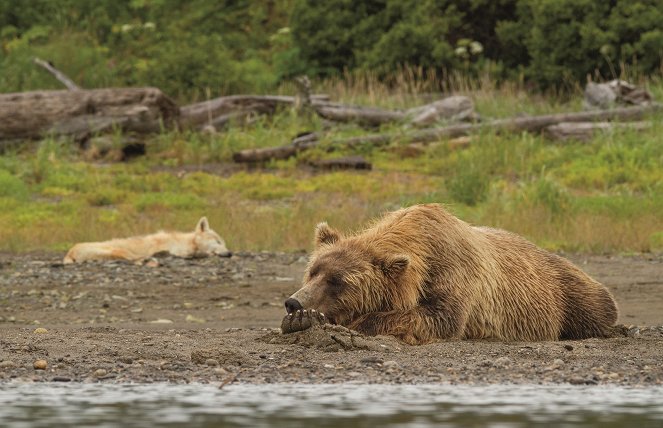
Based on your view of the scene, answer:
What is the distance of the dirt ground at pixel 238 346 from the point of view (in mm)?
7781

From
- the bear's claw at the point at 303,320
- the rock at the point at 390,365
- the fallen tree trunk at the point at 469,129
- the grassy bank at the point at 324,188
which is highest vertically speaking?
the bear's claw at the point at 303,320

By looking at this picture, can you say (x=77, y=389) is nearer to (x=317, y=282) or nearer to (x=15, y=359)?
(x=15, y=359)

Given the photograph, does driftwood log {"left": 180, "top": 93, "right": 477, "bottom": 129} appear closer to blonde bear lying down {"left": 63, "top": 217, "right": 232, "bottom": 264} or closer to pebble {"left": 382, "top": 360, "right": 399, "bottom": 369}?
blonde bear lying down {"left": 63, "top": 217, "right": 232, "bottom": 264}

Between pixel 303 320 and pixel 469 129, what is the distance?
50.4 ft

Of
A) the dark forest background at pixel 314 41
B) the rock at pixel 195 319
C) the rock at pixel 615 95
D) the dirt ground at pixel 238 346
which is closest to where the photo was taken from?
the dirt ground at pixel 238 346

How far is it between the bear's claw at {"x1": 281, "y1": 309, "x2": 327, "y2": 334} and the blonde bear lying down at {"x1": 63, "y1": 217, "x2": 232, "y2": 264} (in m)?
6.97

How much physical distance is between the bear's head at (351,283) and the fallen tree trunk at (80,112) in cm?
1558

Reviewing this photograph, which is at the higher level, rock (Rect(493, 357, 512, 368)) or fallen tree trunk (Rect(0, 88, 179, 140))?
fallen tree trunk (Rect(0, 88, 179, 140))

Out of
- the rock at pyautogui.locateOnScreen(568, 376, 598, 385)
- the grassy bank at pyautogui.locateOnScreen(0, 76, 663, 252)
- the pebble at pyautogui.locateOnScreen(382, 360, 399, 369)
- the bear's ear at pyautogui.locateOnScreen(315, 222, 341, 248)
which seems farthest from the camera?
the grassy bank at pyautogui.locateOnScreen(0, 76, 663, 252)

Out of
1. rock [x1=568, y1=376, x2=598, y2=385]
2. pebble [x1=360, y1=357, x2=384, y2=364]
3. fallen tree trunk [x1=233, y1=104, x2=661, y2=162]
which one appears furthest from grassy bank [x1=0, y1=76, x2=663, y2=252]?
rock [x1=568, y1=376, x2=598, y2=385]

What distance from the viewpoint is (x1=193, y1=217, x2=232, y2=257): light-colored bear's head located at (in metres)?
15.8

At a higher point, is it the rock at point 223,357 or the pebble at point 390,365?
the rock at point 223,357

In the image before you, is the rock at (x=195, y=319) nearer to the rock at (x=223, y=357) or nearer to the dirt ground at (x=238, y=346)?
the dirt ground at (x=238, y=346)

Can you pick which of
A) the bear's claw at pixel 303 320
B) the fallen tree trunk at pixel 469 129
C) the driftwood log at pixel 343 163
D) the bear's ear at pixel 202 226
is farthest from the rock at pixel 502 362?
the fallen tree trunk at pixel 469 129
